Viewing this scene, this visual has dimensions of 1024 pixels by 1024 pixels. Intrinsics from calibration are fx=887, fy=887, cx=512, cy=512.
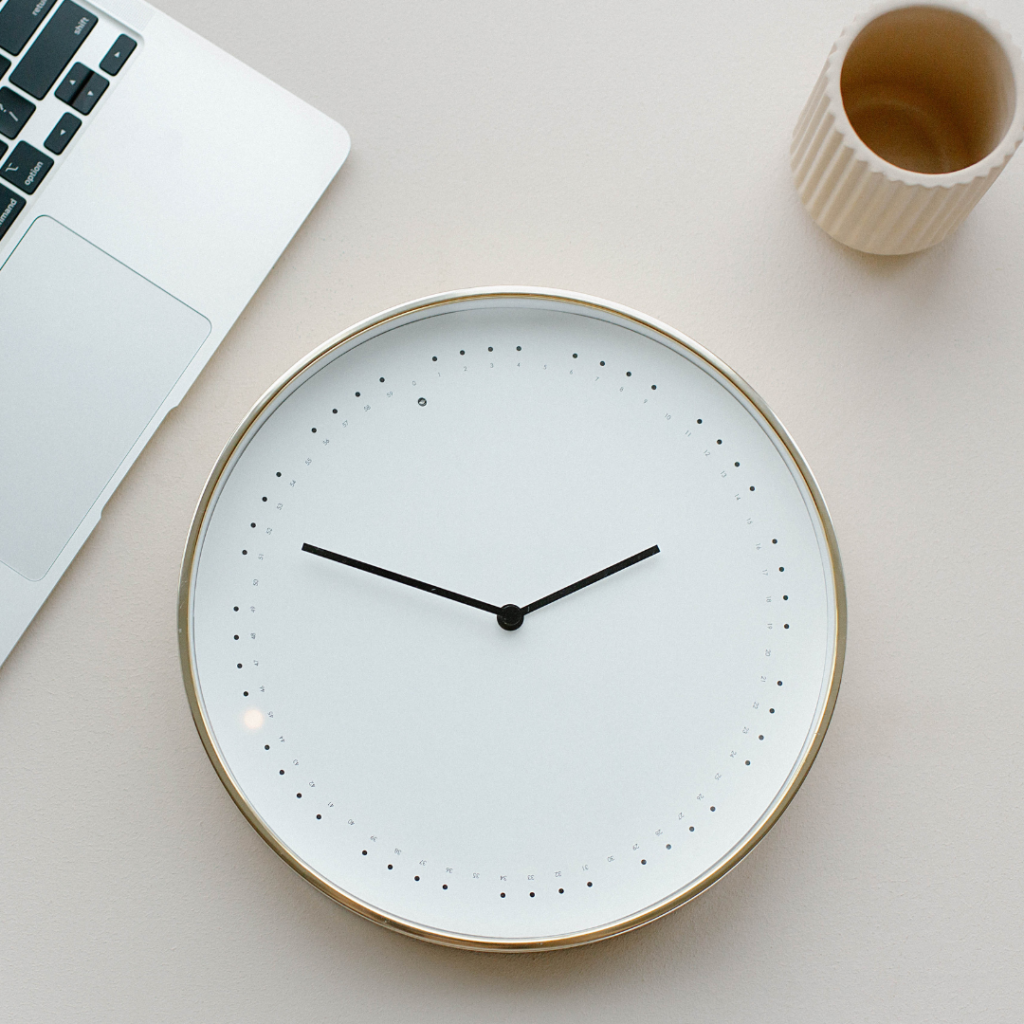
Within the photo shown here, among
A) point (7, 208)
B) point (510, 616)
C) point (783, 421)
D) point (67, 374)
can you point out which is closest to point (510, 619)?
point (510, 616)

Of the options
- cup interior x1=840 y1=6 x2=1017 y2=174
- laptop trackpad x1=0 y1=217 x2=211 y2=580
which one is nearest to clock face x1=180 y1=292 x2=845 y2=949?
laptop trackpad x1=0 y1=217 x2=211 y2=580

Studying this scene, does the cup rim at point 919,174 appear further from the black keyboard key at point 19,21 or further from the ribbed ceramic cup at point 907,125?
the black keyboard key at point 19,21

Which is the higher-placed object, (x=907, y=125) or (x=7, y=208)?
(x=907, y=125)

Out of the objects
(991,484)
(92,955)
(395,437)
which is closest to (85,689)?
(92,955)

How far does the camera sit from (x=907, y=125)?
2.22 feet

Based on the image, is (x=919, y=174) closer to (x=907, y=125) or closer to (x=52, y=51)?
(x=907, y=125)

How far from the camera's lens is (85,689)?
2.21 ft

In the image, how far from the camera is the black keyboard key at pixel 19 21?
2.13 feet

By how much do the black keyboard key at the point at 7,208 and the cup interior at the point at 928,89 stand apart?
0.61 metres

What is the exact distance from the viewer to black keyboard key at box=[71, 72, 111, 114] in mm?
664

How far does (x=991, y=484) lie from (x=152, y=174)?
2.25ft

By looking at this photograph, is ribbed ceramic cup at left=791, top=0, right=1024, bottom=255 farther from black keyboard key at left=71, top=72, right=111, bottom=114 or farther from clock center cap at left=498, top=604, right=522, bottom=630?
black keyboard key at left=71, top=72, right=111, bottom=114

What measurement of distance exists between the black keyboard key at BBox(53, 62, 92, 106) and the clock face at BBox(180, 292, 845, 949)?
0.28 meters

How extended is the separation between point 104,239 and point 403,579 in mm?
345
